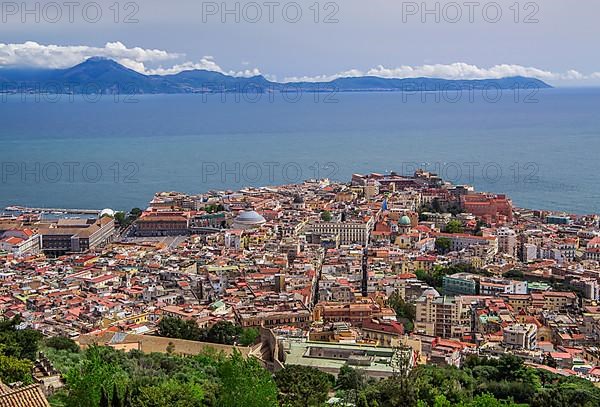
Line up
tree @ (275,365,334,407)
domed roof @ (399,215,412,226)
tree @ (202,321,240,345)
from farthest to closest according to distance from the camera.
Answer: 1. domed roof @ (399,215,412,226)
2. tree @ (202,321,240,345)
3. tree @ (275,365,334,407)

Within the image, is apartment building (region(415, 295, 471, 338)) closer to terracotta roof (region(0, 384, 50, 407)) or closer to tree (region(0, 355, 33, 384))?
tree (region(0, 355, 33, 384))

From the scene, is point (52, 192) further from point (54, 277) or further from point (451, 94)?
point (451, 94)

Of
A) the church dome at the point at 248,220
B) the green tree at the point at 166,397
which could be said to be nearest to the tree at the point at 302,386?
the green tree at the point at 166,397

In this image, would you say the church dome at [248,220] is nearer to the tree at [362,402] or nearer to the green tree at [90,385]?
the tree at [362,402]

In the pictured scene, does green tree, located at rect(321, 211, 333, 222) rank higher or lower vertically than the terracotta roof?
lower

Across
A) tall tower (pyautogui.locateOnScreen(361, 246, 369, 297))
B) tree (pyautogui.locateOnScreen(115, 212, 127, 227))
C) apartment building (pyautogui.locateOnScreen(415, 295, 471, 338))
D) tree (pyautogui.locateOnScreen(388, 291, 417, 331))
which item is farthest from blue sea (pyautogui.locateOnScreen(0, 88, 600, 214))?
apartment building (pyautogui.locateOnScreen(415, 295, 471, 338))

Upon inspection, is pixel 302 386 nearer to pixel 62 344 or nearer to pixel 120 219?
→ pixel 62 344
